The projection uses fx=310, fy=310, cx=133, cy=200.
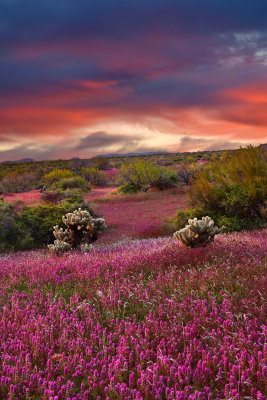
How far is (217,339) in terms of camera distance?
3010mm

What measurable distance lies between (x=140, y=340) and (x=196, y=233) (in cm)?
445

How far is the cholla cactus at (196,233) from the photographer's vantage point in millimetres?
7223

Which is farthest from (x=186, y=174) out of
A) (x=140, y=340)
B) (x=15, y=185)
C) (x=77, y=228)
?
(x=140, y=340)

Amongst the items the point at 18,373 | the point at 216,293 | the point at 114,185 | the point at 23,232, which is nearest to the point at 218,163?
the point at 23,232

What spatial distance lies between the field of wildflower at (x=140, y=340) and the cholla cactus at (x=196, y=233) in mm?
1712

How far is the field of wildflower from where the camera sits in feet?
8.27

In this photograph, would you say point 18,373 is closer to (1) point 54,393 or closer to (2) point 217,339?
(1) point 54,393

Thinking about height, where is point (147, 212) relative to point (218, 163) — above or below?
below

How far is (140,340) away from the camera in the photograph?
122 inches

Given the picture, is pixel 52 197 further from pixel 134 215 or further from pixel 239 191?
pixel 239 191

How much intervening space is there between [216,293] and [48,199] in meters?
21.8

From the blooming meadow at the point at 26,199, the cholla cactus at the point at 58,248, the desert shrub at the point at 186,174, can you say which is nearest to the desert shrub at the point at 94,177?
the desert shrub at the point at 186,174

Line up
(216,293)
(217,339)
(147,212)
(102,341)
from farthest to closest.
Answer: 1. (147,212)
2. (216,293)
3. (102,341)
4. (217,339)

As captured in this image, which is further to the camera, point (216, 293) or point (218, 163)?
point (218, 163)
